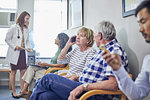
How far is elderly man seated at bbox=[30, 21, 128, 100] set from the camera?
1.46m

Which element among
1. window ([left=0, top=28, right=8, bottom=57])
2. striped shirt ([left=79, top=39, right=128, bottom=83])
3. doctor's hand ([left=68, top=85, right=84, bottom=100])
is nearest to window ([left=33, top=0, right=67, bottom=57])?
window ([left=0, top=28, right=8, bottom=57])

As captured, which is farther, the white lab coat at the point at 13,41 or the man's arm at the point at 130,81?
the white lab coat at the point at 13,41

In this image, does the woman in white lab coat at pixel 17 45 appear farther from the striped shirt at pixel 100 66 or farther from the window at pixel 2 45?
the striped shirt at pixel 100 66

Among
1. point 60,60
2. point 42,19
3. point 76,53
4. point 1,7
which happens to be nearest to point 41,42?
point 42,19

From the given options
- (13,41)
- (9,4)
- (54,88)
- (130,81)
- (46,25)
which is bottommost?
(54,88)

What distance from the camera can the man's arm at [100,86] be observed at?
54.9 inches

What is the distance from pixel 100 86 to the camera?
1.44 m

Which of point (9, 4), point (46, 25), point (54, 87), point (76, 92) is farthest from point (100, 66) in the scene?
point (9, 4)

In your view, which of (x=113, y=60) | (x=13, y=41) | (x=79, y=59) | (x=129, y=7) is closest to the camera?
(x=113, y=60)

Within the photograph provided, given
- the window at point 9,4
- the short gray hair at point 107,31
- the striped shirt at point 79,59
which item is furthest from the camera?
the window at point 9,4

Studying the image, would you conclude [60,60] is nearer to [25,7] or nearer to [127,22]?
[127,22]

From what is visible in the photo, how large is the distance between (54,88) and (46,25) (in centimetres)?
378

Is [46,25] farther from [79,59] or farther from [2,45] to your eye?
[79,59]

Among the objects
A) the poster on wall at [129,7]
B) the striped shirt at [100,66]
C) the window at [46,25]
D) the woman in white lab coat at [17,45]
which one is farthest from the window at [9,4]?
the striped shirt at [100,66]
